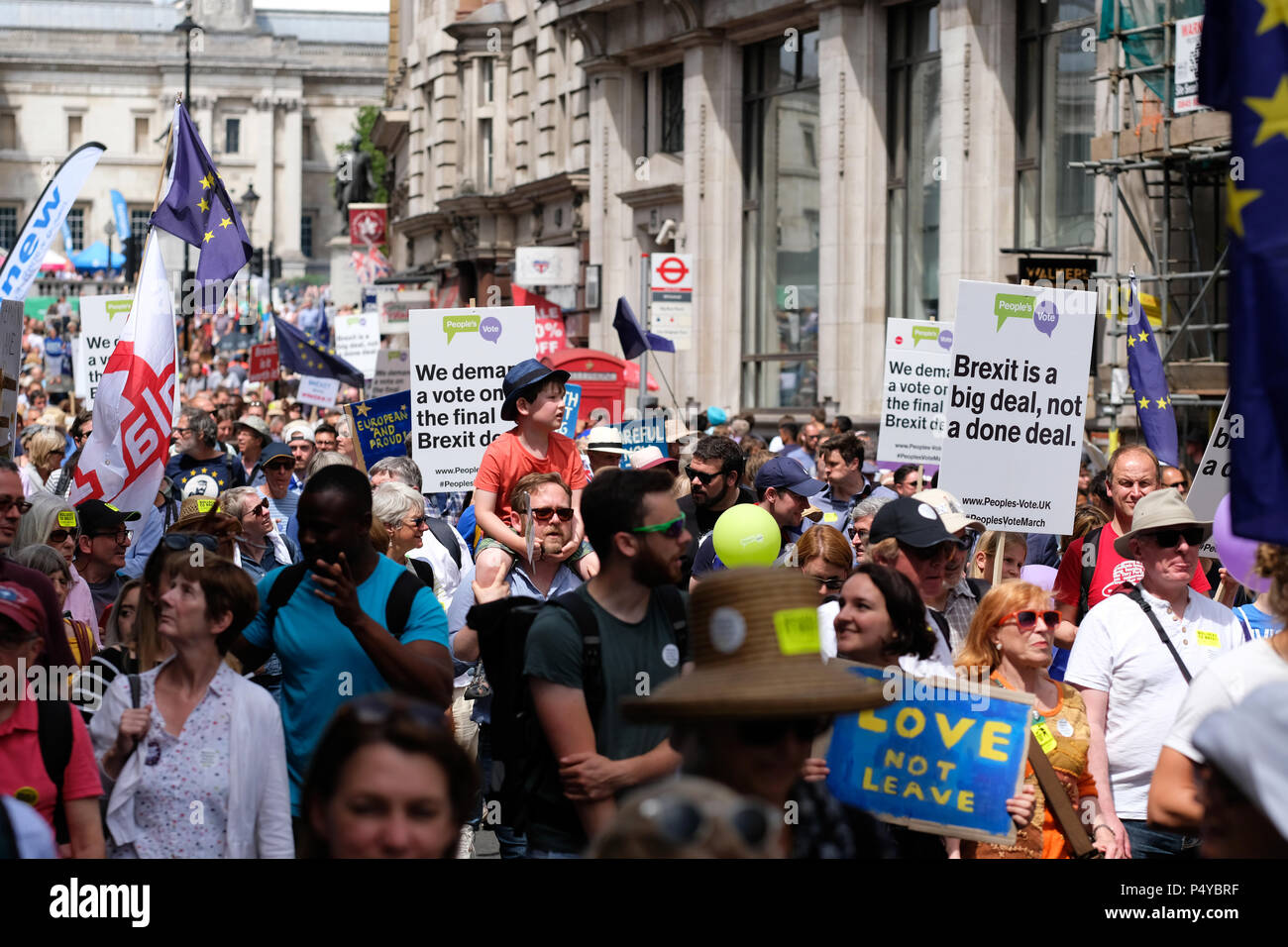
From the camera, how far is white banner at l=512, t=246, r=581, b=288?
35.5 metres

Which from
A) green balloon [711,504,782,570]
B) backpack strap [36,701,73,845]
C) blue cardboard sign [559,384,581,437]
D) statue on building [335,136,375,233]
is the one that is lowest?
backpack strap [36,701,73,845]

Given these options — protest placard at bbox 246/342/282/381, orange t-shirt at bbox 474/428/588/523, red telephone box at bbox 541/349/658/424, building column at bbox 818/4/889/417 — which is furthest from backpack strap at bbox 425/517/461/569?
building column at bbox 818/4/889/417

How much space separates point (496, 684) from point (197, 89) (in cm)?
11523

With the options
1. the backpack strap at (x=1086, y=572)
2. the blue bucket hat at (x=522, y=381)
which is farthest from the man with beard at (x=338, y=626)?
the backpack strap at (x=1086, y=572)

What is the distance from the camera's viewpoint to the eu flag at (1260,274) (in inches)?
167

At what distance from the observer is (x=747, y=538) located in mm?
6977

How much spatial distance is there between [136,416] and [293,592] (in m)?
4.21

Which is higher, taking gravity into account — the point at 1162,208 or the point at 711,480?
the point at 1162,208

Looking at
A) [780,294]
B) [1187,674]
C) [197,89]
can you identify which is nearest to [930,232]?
[780,294]

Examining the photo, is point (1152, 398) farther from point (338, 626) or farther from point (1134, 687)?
point (338, 626)

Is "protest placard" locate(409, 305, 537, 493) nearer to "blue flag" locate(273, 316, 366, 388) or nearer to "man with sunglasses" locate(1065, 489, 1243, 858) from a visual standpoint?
"man with sunglasses" locate(1065, 489, 1243, 858)

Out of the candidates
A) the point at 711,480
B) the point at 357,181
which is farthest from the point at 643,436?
the point at 357,181

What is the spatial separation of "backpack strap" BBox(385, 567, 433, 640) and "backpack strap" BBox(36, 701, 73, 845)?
3.33 feet

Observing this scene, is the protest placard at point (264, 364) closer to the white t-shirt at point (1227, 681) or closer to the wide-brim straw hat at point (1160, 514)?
the wide-brim straw hat at point (1160, 514)
